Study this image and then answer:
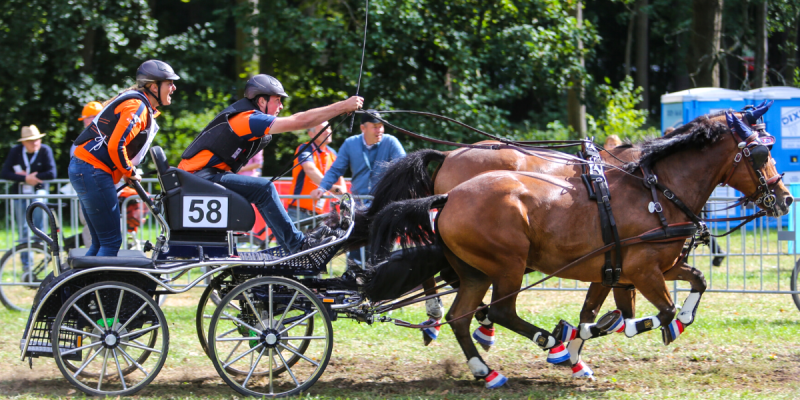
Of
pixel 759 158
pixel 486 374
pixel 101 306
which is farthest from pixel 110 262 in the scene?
pixel 759 158

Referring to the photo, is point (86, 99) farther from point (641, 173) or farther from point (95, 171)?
point (641, 173)

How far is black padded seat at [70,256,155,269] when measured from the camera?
15.4ft

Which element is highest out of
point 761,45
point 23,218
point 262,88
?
point 761,45

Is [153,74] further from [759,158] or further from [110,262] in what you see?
[759,158]

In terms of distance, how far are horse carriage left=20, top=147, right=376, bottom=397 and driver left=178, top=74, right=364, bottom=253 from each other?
0.48 ft

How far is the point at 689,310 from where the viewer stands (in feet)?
17.1

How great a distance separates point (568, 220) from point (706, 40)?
446 inches

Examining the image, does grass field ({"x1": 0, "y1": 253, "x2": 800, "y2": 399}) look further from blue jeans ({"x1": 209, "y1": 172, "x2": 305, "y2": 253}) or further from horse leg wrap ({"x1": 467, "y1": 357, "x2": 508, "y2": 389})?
blue jeans ({"x1": 209, "y1": 172, "x2": 305, "y2": 253})

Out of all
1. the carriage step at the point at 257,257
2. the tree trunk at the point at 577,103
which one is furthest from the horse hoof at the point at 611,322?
the tree trunk at the point at 577,103

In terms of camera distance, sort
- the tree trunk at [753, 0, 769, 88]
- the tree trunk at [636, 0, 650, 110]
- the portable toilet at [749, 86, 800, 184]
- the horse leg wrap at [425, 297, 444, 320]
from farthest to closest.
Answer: the tree trunk at [636, 0, 650, 110] < the tree trunk at [753, 0, 769, 88] < the portable toilet at [749, 86, 800, 184] < the horse leg wrap at [425, 297, 444, 320]

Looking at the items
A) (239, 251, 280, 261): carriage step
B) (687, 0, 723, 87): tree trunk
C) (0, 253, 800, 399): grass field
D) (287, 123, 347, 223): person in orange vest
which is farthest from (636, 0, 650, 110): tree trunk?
(239, 251, 280, 261): carriage step

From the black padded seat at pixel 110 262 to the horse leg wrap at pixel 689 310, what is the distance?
3447 millimetres

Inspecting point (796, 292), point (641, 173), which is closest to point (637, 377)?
point (641, 173)

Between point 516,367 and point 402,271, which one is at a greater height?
point 402,271
